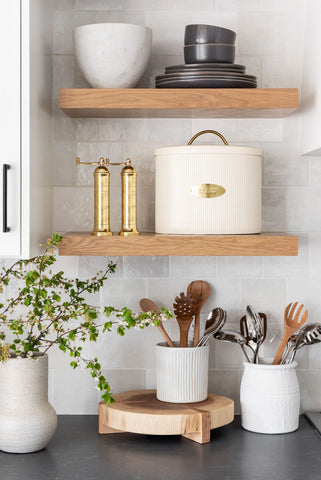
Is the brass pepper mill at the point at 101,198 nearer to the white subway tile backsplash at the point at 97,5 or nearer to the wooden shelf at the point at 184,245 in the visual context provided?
the wooden shelf at the point at 184,245

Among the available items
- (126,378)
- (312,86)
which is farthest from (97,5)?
(126,378)

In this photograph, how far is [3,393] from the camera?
5.24 ft

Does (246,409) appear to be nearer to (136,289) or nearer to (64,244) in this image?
(136,289)

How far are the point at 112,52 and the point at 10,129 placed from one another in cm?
36

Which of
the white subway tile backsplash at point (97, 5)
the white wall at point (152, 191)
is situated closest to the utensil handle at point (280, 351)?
the white wall at point (152, 191)

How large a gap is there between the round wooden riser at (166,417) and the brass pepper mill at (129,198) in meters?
0.48

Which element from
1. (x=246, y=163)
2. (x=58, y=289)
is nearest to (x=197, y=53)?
(x=246, y=163)

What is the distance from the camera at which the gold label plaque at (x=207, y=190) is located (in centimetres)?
165

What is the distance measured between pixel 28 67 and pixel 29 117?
4.6 inches

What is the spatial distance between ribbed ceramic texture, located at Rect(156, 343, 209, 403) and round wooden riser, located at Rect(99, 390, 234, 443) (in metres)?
0.02

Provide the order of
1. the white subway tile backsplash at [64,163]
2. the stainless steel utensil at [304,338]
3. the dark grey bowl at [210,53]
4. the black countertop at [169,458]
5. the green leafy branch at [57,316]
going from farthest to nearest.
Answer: the white subway tile backsplash at [64,163] < the stainless steel utensil at [304,338] < the dark grey bowl at [210,53] < the green leafy branch at [57,316] < the black countertop at [169,458]

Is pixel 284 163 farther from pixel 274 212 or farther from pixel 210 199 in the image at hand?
pixel 210 199

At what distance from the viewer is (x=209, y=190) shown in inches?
64.8

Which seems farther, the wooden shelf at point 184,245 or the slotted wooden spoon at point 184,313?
the slotted wooden spoon at point 184,313
